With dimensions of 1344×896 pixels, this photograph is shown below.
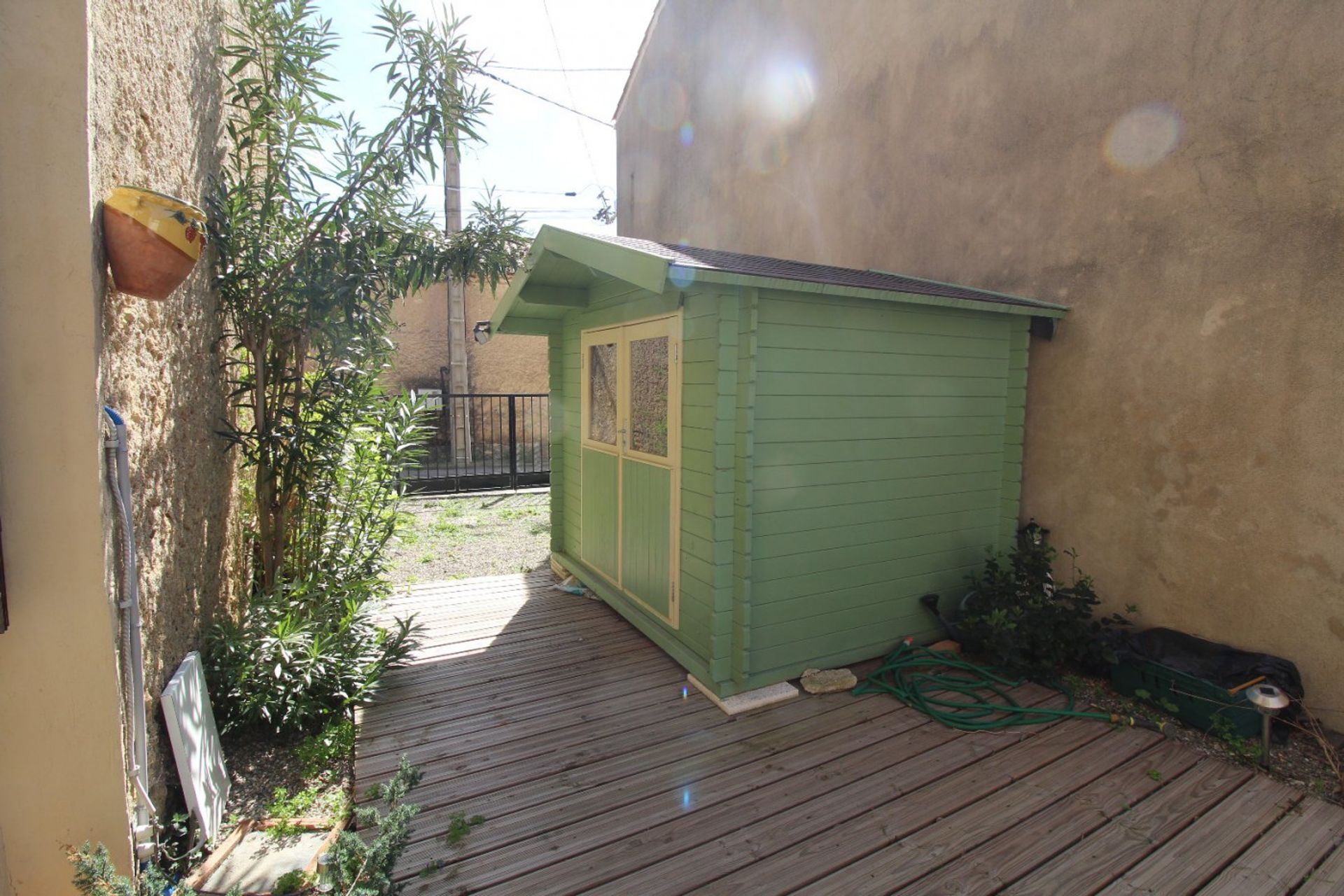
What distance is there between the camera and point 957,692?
3178mm

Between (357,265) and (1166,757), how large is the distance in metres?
4.20

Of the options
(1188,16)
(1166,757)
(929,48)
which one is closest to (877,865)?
(1166,757)

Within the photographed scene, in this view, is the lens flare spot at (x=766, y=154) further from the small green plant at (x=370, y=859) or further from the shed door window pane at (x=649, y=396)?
the small green plant at (x=370, y=859)

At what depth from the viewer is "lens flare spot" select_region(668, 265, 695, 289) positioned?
8.44ft

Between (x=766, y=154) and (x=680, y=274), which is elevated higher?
(x=766, y=154)

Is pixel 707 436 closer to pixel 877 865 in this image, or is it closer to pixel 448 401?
pixel 877 865

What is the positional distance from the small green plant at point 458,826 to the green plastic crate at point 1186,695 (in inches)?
123

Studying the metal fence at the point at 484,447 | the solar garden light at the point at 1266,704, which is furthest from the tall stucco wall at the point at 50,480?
the metal fence at the point at 484,447

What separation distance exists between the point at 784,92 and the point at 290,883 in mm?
7112

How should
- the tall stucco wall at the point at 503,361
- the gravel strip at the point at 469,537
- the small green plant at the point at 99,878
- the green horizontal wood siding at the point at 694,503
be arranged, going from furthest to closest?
the tall stucco wall at the point at 503,361, the gravel strip at the point at 469,537, the green horizontal wood siding at the point at 694,503, the small green plant at the point at 99,878

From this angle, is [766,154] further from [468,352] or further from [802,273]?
[468,352]

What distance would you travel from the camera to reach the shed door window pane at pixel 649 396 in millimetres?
3492

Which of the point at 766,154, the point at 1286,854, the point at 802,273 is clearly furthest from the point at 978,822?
the point at 766,154

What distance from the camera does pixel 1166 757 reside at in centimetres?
264
